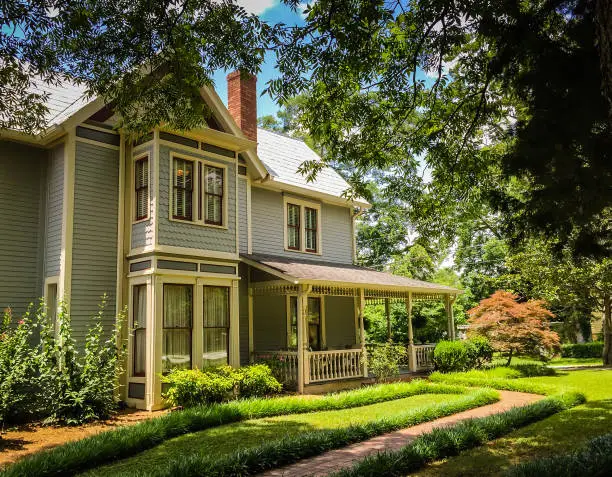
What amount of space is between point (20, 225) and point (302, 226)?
352 inches

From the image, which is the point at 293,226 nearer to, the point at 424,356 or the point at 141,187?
the point at 141,187

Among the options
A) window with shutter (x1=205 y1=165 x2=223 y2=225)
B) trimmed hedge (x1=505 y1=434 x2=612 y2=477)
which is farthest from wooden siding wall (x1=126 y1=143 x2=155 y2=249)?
trimmed hedge (x1=505 y1=434 x2=612 y2=477)

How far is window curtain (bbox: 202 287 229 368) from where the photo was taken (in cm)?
1387

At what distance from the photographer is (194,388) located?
39.5ft

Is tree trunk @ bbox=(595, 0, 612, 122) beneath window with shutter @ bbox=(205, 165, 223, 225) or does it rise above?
beneath

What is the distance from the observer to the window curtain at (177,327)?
42.5 feet

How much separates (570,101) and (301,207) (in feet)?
42.6

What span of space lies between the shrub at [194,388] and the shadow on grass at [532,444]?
6.19 m

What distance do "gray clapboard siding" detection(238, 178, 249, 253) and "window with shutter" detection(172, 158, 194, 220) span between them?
255cm

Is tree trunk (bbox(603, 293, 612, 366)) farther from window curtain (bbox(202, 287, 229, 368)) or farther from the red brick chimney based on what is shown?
window curtain (bbox(202, 287, 229, 368))

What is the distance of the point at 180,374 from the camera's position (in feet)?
40.2

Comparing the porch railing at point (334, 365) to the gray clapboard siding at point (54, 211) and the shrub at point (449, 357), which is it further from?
the gray clapboard siding at point (54, 211)

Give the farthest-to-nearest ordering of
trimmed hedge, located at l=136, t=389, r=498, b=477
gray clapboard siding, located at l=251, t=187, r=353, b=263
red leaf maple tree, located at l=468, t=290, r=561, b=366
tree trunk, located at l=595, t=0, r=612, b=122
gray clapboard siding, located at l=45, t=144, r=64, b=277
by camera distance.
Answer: red leaf maple tree, located at l=468, t=290, r=561, b=366 < gray clapboard siding, located at l=251, t=187, r=353, b=263 < gray clapboard siding, located at l=45, t=144, r=64, b=277 < trimmed hedge, located at l=136, t=389, r=498, b=477 < tree trunk, located at l=595, t=0, r=612, b=122

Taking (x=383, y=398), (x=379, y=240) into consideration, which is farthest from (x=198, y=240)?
(x=379, y=240)
